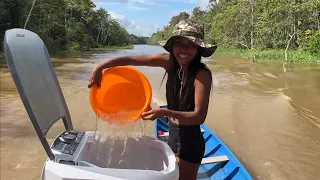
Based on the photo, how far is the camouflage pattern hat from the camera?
195 cm

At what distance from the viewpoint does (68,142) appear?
194cm

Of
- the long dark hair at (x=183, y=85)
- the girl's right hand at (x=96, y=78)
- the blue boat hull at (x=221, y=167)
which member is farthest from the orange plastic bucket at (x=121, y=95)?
the blue boat hull at (x=221, y=167)

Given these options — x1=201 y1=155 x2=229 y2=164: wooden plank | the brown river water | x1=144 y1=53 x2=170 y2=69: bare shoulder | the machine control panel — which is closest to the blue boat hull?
x1=201 y1=155 x2=229 y2=164: wooden plank

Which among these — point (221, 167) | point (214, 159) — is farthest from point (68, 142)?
point (221, 167)

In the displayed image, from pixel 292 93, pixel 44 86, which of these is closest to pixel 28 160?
pixel 44 86

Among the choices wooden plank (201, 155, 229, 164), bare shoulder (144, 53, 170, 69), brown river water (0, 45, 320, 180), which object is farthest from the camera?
brown river water (0, 45, 320, 180)

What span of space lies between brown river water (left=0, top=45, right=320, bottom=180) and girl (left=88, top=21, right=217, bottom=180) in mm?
306

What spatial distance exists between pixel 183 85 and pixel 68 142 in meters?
0.75

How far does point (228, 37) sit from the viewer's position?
41.1m

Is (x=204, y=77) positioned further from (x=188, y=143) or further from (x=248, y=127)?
(x=248, y=127)

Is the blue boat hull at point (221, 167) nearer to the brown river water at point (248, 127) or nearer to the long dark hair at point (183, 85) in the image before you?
the brown river water at point (248, 127)

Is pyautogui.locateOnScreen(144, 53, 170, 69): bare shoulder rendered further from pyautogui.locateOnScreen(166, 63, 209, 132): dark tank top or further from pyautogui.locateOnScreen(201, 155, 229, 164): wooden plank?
pyautogui.locateOnScreen(201, 155, 229, 164): wooden plank

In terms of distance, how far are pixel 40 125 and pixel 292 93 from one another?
10.5 metres

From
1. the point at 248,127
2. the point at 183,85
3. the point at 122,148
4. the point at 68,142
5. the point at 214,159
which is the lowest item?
the point at 248,127
